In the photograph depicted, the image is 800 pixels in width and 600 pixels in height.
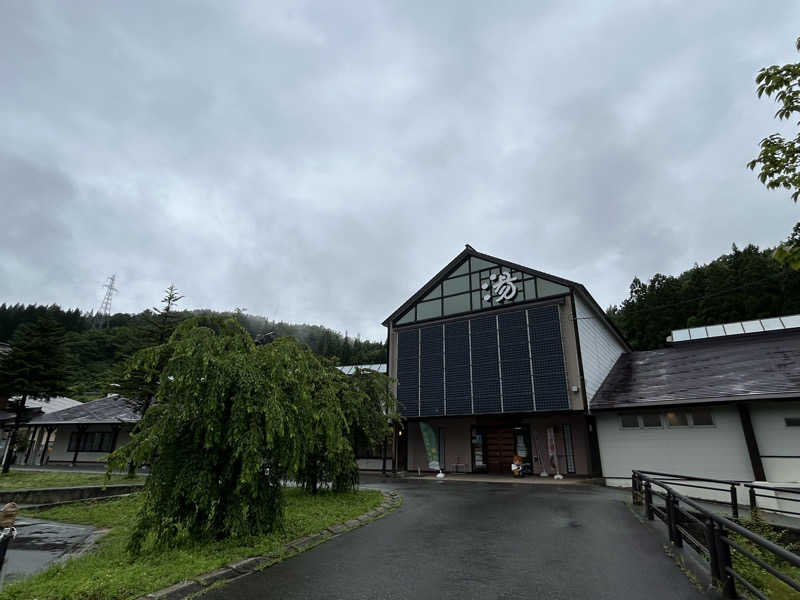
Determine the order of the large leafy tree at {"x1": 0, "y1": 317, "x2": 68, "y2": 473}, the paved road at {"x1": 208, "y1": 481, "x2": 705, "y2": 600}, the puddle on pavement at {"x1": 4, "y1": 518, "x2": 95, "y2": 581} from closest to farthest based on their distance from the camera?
1. the paved road at {"x1": 208, "y1": 481, "x2": 705, "y2": 600}
2. the puddle on pavement at {"x1": 4, "y1": 518, "x2": 95, "y2": 581}
3. the large leafy tree at {"x1": 0, "y1": 317, "x2": 68, "y2": 473}

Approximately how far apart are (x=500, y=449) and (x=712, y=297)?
97.0ft

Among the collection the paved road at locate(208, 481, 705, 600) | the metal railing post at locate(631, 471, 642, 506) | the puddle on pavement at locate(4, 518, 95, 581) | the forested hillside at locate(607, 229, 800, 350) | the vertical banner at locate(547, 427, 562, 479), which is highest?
the forested hillside at locate(607, 229, 800, 350)

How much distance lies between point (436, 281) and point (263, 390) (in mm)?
18247

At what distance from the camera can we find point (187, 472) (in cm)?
619

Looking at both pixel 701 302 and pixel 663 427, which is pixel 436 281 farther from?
pixel 701 302

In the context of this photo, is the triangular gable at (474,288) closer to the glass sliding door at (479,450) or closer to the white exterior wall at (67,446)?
the glass sliding door at (479,450)

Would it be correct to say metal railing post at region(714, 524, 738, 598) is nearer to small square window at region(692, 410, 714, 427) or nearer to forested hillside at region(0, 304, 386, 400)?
small square window at region(692, 410, 714, 427)

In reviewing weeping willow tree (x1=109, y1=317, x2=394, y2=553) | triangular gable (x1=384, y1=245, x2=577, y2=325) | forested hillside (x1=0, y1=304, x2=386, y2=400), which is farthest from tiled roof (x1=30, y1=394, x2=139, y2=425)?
weeping willow tree (x1=109, y1=317, x2=394, y2=553)

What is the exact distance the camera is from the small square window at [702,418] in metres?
15.6

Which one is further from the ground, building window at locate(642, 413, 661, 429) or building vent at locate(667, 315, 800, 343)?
building vent at locate(667, 315, 800, 343)

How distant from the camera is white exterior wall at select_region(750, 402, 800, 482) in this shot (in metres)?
13.7

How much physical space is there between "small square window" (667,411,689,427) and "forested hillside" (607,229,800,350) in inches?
727

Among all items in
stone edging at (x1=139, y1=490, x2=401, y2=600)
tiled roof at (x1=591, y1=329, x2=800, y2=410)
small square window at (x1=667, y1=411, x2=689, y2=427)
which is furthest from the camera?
small square window at (x1=667, y1=411, x2=689, y2=427)

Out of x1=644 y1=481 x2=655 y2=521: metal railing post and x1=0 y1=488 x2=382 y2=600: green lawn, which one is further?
x1=644 y1=481 x2=655 y2=521: metal railing post
